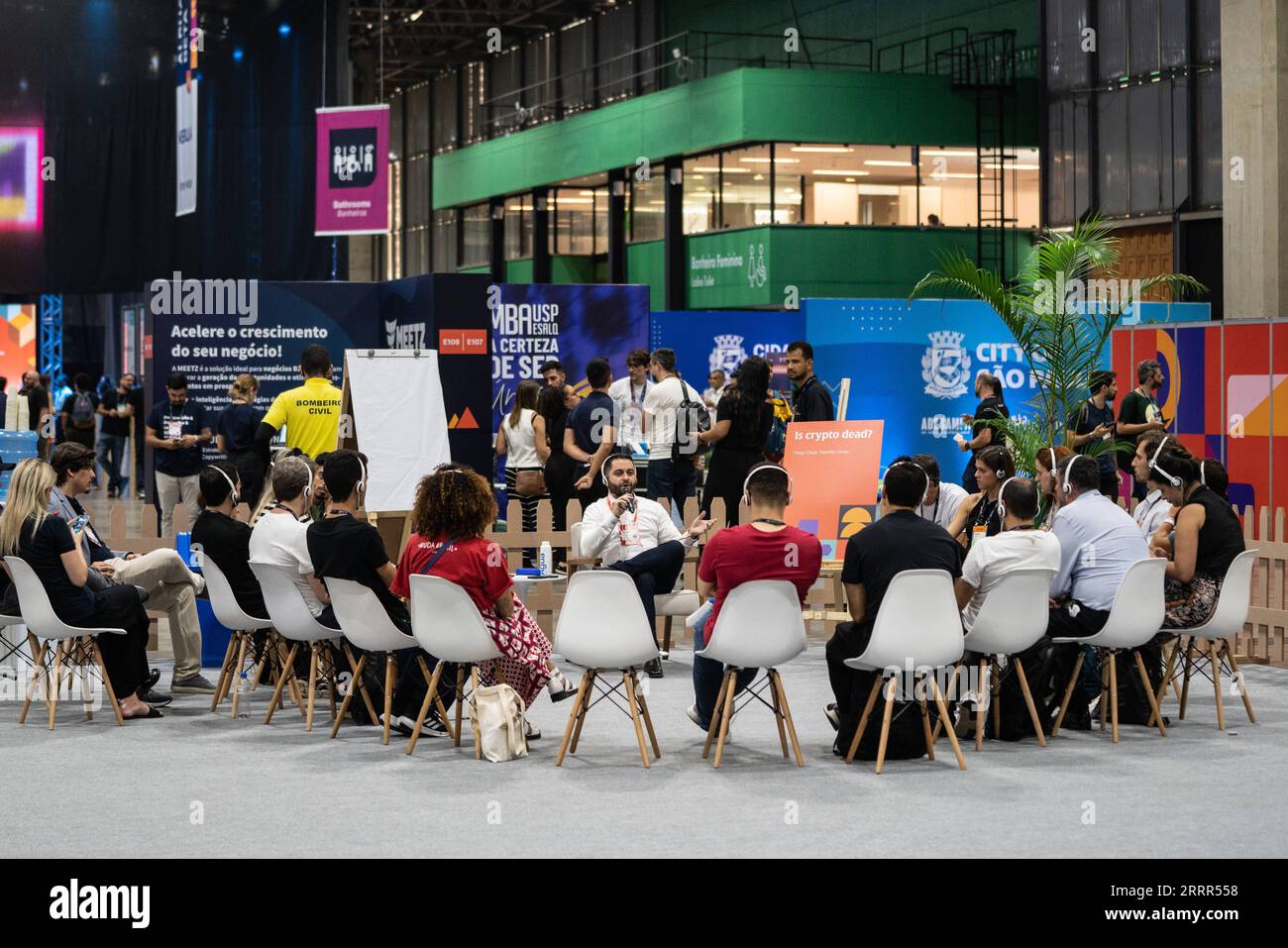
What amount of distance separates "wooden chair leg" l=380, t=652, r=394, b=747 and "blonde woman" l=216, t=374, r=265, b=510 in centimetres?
486

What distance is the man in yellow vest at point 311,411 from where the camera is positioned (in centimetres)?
1135

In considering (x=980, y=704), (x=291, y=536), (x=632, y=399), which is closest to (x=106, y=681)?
(x=291, y=536)

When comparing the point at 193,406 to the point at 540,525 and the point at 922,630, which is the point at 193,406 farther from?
the point at 922,630

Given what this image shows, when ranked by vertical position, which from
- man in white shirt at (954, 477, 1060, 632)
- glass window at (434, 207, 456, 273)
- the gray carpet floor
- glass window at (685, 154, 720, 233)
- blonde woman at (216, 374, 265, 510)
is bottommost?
the gray carpet floor

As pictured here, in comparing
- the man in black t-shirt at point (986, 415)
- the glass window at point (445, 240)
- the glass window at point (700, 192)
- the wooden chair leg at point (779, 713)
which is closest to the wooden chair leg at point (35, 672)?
the wooden chair leg at point (779, 713)

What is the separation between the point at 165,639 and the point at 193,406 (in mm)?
2958

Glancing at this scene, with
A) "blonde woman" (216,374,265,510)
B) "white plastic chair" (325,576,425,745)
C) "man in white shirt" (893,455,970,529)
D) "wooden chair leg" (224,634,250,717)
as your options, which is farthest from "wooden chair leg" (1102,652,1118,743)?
"blonde woman" (216,374,265,510)

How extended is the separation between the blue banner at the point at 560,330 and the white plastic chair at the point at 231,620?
26.2 ft

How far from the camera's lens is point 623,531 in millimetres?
9188

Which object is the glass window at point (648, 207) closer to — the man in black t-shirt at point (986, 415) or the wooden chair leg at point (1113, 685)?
the man in black t-shirt at point (986, 415)

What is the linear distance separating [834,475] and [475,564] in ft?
12.8

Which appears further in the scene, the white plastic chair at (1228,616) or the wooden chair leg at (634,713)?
the white plastic chair at (1228,616)

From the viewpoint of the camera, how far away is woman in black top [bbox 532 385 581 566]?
12.6 m

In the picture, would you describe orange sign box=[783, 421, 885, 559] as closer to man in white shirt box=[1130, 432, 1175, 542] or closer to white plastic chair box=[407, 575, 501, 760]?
man in white shirt box=[1130, 432, 1175, 542]
